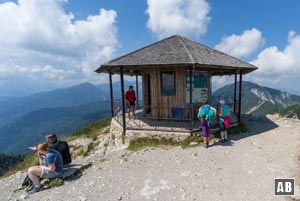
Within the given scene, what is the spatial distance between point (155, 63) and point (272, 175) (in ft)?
20.9

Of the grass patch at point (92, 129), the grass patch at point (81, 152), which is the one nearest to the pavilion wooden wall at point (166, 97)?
the grass patch at point (81, 152)

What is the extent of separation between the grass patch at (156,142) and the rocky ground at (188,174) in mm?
513

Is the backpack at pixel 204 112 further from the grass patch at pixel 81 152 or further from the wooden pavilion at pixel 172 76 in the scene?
the grass patch at pixel 81 152

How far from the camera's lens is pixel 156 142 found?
9.88 m

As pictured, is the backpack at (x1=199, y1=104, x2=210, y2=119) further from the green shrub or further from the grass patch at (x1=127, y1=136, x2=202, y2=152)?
the green shrub

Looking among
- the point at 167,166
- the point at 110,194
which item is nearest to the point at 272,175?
the point at 167,166

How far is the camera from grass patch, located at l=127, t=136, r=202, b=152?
9419 millimetres

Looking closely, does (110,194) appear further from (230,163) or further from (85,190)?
(230,163)

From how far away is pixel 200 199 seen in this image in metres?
5.13

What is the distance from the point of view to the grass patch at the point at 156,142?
942cm

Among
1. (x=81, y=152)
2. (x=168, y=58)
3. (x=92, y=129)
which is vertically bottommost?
(x=81, y=152)

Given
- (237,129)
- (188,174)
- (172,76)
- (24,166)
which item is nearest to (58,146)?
(188,174)

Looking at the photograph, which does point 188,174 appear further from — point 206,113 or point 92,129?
point 92,129

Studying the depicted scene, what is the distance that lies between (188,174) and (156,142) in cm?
350
